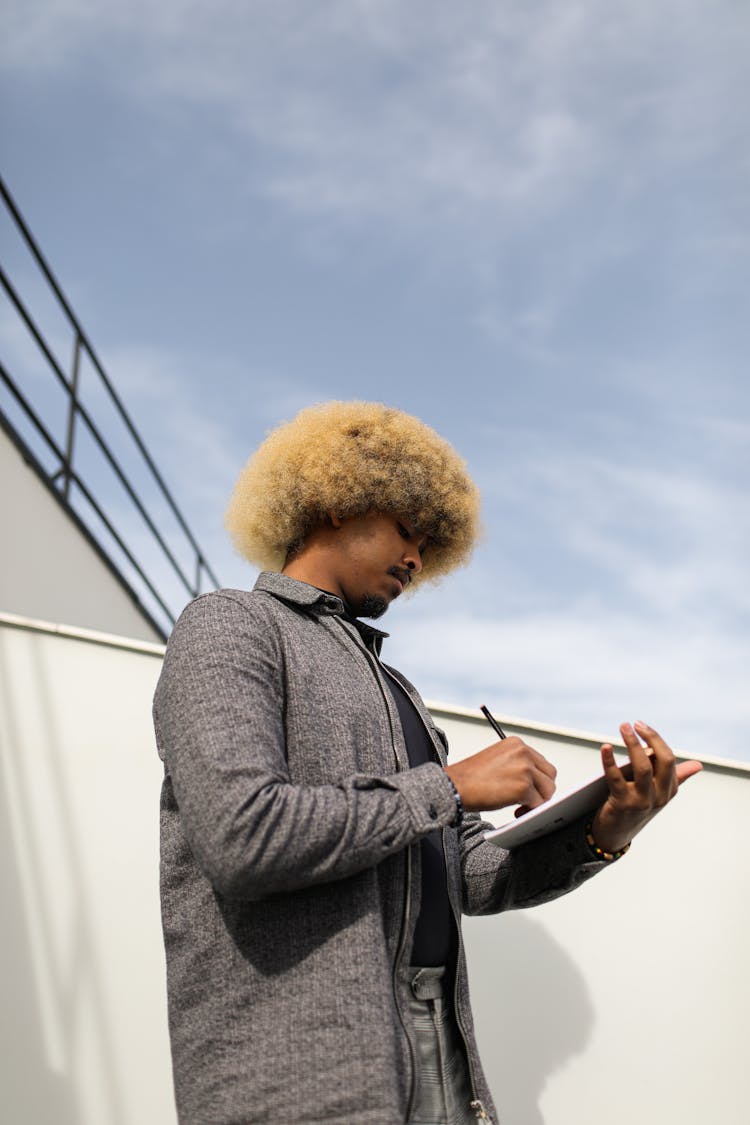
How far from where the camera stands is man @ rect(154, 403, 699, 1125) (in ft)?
3.87

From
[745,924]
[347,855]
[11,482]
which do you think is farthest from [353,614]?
[11,482]

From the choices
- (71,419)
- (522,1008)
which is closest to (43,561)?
Answer: (71,419)

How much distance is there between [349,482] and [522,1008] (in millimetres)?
1502

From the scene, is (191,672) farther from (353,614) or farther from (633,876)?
(633,876)

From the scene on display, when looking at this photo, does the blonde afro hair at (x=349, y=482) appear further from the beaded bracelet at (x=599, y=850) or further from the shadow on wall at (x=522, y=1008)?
the shadow on wall at (x=522, y=1008)

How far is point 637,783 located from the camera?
1440 mm

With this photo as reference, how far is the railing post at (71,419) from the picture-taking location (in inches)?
209

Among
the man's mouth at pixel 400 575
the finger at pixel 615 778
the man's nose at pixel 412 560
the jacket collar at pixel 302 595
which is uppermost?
the man's nose at pixel 412 560

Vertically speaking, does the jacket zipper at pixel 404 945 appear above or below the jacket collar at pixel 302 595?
below

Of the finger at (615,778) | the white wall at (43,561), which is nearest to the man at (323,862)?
the finger at (615,778)

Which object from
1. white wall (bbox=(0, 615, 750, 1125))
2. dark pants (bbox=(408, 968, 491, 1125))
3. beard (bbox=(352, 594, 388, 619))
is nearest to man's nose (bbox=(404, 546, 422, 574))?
beard (bbox=(352, 594, 388, 619))

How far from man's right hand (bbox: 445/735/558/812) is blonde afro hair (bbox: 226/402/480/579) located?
2.27 ft

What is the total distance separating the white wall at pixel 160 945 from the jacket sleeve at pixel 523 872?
101 cm

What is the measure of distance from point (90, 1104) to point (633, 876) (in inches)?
58.7
